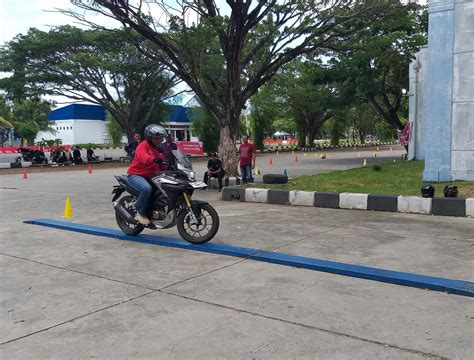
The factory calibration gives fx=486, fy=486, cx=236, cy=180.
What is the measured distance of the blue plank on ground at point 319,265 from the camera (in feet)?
16.3

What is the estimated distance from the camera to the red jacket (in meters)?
7.17

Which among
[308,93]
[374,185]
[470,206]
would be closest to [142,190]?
[470,206]

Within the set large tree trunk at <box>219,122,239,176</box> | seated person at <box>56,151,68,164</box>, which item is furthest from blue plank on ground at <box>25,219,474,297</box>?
seated person at <box>56,151,68,164</box>

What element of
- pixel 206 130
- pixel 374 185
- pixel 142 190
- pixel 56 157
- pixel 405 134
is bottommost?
pixel 374 185

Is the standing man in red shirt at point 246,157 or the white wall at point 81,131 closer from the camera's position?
the standing man in red shirt at point 246,157

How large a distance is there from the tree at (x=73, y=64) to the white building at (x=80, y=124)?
95.8 ft

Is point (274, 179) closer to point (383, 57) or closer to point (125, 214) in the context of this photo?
point (125, 214)

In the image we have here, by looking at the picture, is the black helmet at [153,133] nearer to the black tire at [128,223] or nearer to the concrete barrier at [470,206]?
the black tire at [128,223]

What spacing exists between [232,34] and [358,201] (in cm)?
705

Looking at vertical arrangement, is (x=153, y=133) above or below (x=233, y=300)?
above

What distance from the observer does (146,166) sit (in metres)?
7.32

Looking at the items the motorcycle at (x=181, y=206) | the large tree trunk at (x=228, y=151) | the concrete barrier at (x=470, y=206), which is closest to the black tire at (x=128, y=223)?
the motorcycle at (x=181, y=206)

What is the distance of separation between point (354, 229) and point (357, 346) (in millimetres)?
4656

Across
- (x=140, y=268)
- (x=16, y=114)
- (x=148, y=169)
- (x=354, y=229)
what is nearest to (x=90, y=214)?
(x=148, y=169)
